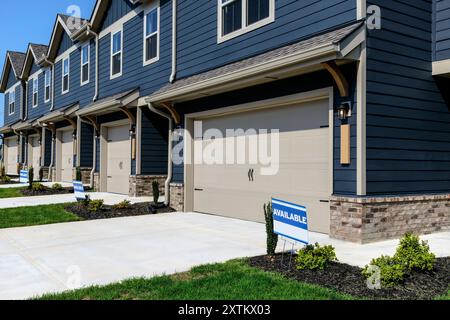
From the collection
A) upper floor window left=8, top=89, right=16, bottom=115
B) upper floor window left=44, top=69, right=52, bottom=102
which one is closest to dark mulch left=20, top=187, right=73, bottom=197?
upper floor window left=44, top=69, right=52, bottom=102

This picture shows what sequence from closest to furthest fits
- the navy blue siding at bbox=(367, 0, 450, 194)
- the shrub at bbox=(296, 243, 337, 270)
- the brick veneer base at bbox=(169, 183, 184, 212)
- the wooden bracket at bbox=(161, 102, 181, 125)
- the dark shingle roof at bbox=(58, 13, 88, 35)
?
the shrub at bbox=(296, 243, 337, 270)
the navy blue siding at bbox=(367, 0, 450, 194)
the brick veneer base at bbox=(169, 183, 184, 212)
the wooden bracket at bbox=(161, 102, 181, 125)
the dark shingle roof at bbox=(58, 13, 88, 35)

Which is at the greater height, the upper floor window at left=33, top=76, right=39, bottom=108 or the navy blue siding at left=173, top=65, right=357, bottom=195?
the upper floor window at left=33, top=76, right=39, bottom=108

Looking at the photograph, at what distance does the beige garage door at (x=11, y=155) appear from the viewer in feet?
111

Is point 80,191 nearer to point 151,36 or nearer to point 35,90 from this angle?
point 151,36

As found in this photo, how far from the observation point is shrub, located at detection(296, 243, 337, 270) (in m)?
5.68

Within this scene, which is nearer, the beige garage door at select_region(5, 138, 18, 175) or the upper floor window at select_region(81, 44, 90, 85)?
the upper floor window at select_region(81, 44, 90, 85)

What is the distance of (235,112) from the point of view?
36.2 ft

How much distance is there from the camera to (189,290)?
16.4ft

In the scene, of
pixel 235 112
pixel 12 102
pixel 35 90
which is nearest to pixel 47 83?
pixel 35 90

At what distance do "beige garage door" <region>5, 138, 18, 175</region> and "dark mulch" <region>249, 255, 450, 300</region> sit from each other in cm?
3209

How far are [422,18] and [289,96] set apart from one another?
9.85ft

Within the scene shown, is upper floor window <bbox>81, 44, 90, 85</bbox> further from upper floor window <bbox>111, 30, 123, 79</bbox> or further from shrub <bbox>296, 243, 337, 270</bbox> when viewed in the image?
shrub <bbox>296, 243, 337, 270</bbox>

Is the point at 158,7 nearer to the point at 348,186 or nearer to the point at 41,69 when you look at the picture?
the point at 348,186
